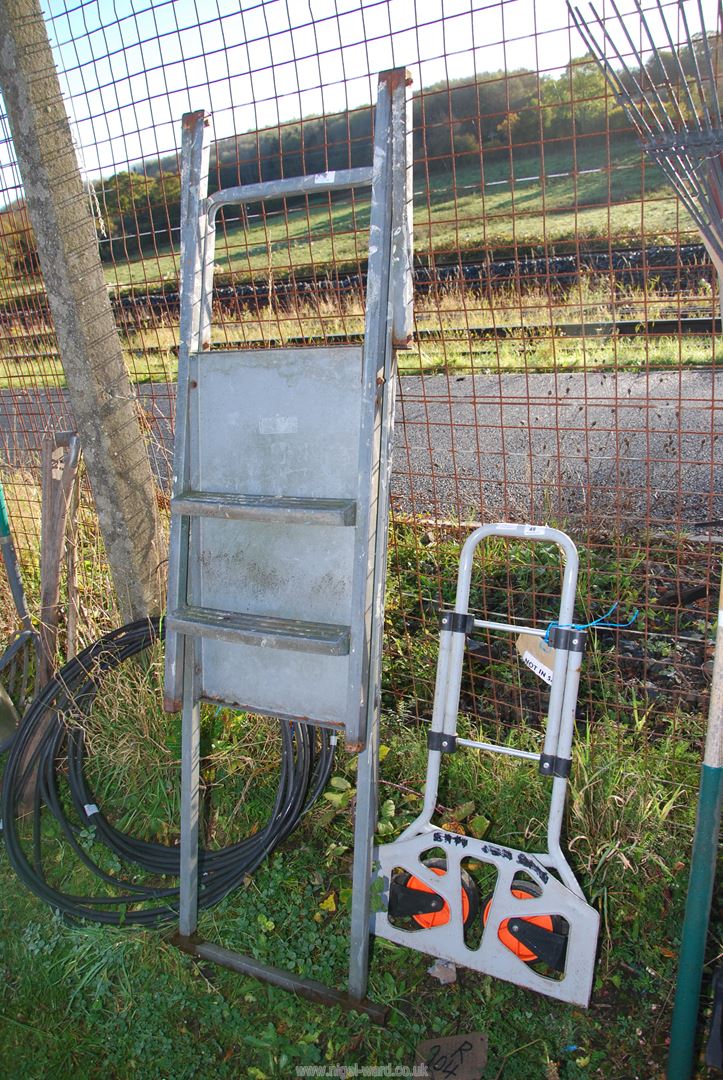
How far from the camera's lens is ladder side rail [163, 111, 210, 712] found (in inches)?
97.8

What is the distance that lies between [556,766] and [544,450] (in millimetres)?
3240

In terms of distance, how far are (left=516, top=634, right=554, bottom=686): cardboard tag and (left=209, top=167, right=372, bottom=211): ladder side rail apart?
137 centimetres

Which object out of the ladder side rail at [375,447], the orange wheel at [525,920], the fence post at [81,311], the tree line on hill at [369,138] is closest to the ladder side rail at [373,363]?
the ladder side rail at [375,447]

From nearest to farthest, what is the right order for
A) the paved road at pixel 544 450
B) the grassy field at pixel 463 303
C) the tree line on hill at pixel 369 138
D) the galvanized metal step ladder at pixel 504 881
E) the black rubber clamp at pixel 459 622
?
the galvanized metal step ladder at pixel 504 881 < the tree line on hill at pixel 369 138 < the black rubber clamp at pixel 459 622 < the grassy field at pixel 463 303 < the paved road at pixel 544 450

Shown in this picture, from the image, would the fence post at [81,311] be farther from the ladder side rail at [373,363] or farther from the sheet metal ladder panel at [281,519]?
the ladder side rail at [373,363]

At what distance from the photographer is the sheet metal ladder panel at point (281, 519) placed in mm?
2334

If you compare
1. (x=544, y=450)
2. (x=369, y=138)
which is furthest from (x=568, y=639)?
(x=544, y=450)

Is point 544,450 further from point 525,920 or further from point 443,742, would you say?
point 525,920

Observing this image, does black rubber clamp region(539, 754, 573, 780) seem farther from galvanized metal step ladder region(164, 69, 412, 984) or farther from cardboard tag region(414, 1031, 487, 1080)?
cardboard tag region(414, 1031, 487, 1080)

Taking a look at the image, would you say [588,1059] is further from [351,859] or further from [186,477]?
[186,477]

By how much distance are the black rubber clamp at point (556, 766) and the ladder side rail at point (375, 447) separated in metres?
0.50

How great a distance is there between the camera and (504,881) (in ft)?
8.16

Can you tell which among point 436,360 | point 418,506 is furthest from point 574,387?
point 418,506

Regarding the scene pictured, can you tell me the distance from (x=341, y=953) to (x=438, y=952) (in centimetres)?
32
